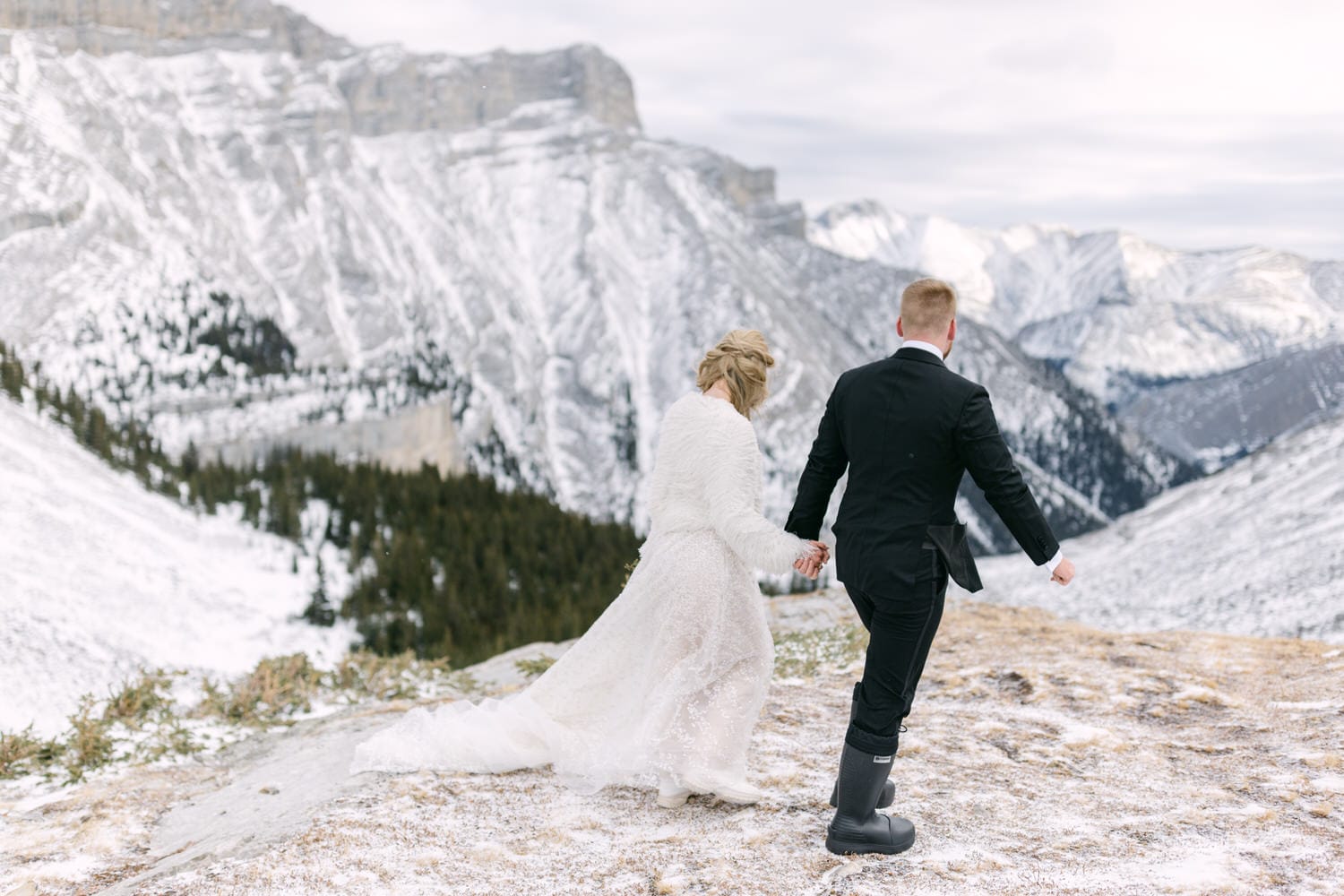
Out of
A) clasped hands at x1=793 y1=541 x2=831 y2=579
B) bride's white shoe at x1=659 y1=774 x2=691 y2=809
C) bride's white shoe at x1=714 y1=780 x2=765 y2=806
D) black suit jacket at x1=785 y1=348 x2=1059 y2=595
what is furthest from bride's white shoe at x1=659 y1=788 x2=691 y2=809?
black suit jacket at x1=785 y1=348 x2=1059 y2=595

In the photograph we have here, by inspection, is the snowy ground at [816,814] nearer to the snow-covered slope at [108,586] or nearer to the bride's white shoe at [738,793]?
the bride's white shoe at [738,793]

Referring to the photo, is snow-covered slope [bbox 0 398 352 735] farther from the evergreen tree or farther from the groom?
the groom

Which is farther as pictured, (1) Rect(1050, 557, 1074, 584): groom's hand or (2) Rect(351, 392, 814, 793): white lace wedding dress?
(2) Rect(351, 392, 814, 793): white lace wedding dress

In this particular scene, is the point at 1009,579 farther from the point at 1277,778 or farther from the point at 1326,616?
the point at 1277,778

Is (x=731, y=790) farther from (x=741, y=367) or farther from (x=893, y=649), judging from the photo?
(x=741, y=367)

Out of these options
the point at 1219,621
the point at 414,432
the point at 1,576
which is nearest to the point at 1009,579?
the point at 1219,621

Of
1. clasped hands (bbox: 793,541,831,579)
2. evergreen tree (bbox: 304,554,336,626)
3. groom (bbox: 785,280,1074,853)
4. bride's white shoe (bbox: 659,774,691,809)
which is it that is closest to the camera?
groom (bbox: 785,280,1074,853)

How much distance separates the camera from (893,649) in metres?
6.08

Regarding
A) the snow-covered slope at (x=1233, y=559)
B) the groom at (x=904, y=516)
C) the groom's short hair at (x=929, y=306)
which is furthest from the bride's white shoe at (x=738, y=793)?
the snow-covered slope at (x=1233, y=559)

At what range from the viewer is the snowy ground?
585 centimetres

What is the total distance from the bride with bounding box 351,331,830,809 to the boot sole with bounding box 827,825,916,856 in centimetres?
92

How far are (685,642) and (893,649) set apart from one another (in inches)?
66.3

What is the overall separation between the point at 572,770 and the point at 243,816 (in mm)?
2519

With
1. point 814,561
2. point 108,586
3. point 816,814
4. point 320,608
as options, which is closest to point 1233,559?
point 320,608
